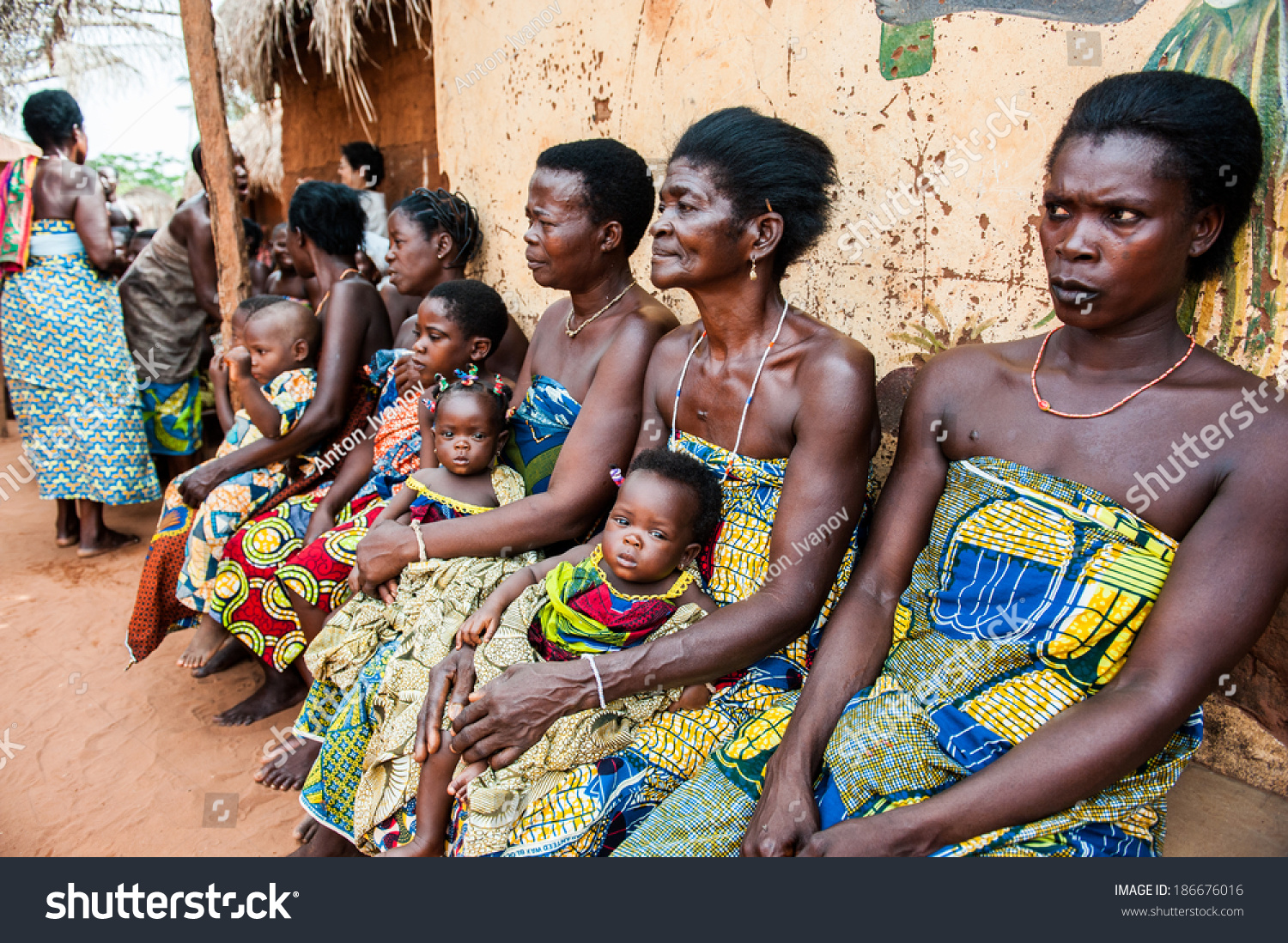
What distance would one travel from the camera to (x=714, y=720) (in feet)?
6.52

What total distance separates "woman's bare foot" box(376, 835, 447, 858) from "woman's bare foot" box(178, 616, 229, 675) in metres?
2.07

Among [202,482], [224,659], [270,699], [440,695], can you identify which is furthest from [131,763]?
[440,695]

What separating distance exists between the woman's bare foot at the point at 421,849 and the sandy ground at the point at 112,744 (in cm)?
83

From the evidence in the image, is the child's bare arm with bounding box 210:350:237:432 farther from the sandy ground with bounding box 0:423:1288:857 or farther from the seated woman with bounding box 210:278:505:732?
the seated woman with bounding box 210:278:505:732

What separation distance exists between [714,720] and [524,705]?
0.44 metres

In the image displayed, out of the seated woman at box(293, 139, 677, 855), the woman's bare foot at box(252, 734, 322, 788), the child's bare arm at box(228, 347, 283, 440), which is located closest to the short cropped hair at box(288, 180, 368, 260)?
the child's bare arm at box(228, 347, 283, 440)

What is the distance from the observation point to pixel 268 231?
8.54 metres

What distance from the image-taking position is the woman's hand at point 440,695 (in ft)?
6.93

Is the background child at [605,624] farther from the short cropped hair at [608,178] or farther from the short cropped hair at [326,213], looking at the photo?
the short cropped hair at [326,213]

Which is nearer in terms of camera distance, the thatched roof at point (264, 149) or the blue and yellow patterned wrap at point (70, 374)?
the blue and yellow patterned wrap at point (70, 374)

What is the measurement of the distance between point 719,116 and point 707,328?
54cm

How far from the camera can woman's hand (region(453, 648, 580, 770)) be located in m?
1.90

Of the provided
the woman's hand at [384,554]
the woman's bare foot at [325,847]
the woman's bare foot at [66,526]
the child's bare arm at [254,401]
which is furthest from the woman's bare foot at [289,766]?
the woman's bare foot at [66,526]

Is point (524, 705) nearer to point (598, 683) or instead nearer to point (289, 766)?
point (598, 683)
